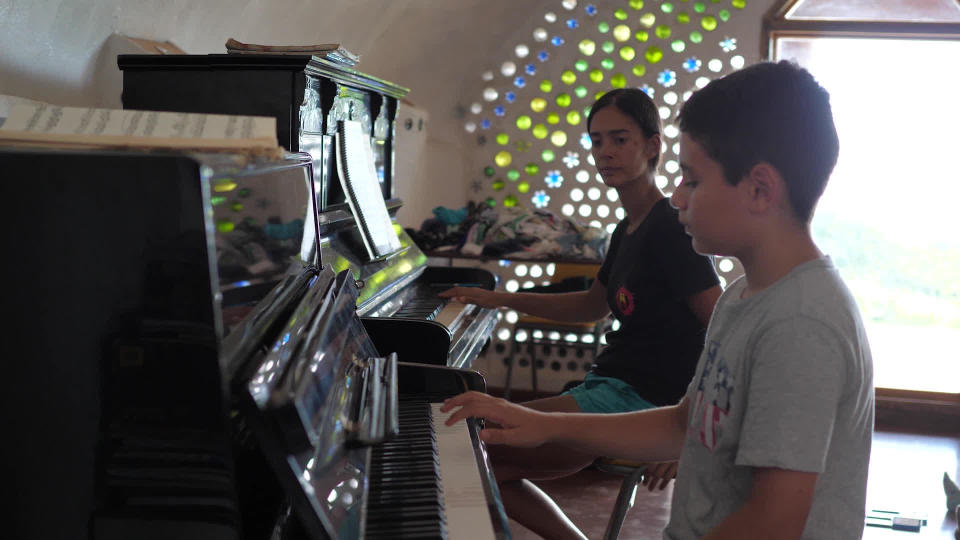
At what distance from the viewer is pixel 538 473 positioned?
2.35 metres

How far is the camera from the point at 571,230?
4.67 meters

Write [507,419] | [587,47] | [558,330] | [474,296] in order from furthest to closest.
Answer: [587,47]
[558,330]
[474,296]
[507,419]

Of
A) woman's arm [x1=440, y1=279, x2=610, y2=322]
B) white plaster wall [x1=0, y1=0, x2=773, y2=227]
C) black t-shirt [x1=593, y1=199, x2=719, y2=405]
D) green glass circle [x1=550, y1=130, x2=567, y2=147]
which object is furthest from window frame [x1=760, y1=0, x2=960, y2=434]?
black t-shirt [x1=593, y1=199, x2=719, y2=405]

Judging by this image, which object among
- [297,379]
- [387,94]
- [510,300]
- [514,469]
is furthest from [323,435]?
[387,94]

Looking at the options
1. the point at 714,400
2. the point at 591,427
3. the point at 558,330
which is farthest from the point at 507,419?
the point at 558,330

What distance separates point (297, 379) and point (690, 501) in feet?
2.01

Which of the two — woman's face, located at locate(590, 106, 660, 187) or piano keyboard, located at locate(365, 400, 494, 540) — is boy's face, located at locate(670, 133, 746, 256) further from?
woman's face, located at locate(590, 106, 660, 187)

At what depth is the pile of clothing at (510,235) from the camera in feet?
14.9

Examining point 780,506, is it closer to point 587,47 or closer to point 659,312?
point 659,312

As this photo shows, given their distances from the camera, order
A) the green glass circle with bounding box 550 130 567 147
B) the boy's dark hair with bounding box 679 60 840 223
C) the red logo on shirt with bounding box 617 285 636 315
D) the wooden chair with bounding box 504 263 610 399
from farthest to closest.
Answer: the green glass circle with bounding box 550 130 567 147, the wooden chair with bounding box 504 263 610 399, the red logo on shirt with bounding box 617 285 636 315, the boy's dark hair with bounding box 679 60 840 223

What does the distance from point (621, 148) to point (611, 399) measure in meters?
0.72

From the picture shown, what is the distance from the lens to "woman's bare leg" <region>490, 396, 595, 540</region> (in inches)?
91.0

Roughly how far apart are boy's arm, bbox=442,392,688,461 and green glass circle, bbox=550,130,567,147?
3.86m

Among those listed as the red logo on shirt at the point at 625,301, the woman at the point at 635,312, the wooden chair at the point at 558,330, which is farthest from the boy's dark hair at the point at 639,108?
the wooden chair at the point at 558,330
